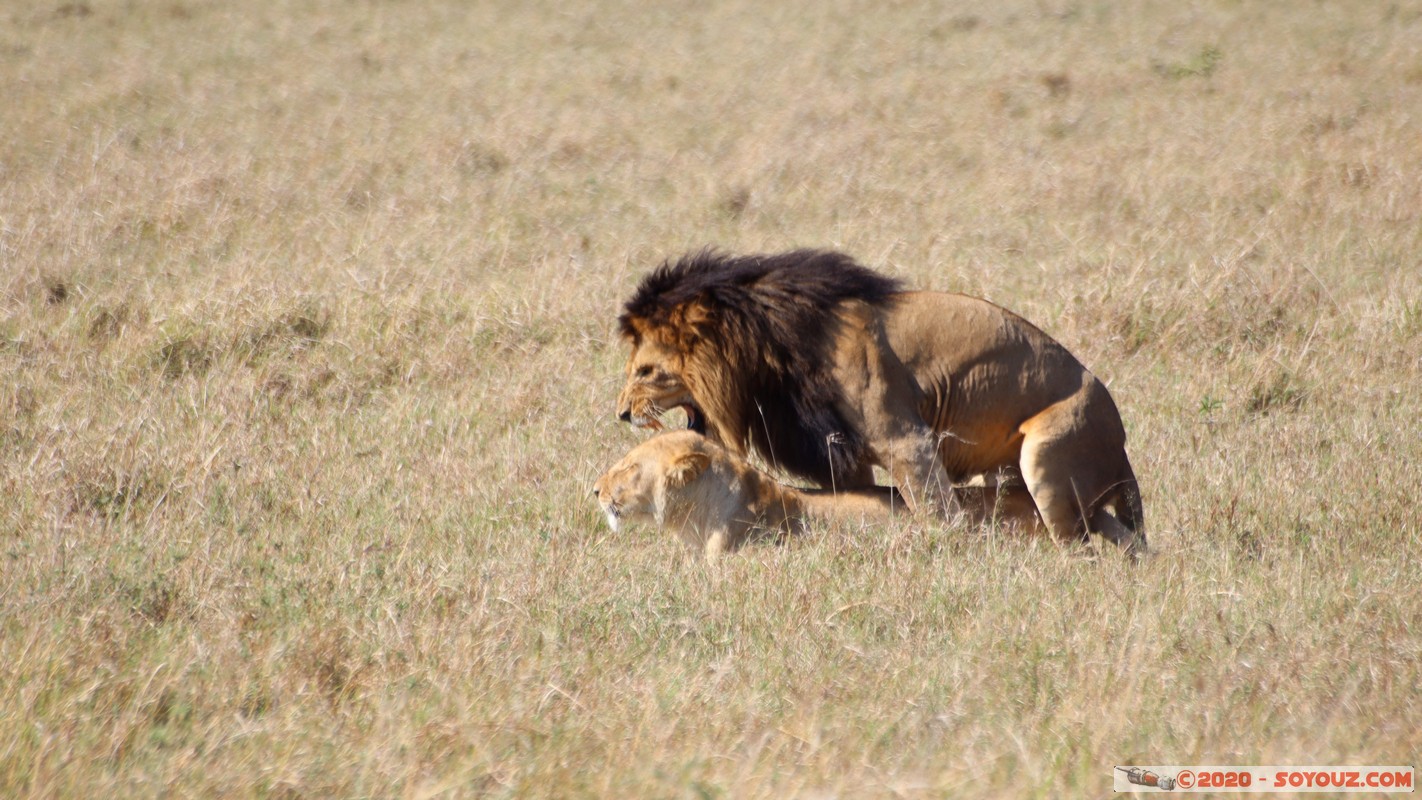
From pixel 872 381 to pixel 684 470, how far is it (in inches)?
32.8

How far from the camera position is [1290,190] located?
1203cm

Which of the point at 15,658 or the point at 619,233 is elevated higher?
the point at 15,658

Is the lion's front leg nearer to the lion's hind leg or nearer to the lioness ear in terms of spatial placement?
the lion's hind leg

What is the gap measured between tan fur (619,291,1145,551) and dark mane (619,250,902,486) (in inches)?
0.6

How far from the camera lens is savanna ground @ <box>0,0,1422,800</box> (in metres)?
3.94

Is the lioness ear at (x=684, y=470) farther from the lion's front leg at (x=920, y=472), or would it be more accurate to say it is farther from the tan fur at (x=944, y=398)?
the lion's front leg at (x=920, y=472)

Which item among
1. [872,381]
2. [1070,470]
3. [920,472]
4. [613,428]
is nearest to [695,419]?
[872,381]

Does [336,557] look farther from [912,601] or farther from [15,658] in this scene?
[912,601]

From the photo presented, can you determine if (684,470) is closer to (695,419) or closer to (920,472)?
(695,419)

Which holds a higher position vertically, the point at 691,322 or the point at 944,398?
the point at 691,322

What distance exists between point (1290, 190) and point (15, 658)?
10.7 m

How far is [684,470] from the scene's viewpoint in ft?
19.3

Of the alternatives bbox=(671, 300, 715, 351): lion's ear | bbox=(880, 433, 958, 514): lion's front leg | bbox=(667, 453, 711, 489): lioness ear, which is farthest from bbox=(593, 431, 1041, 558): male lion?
bbox=(671, 300, 715, 351): lion's ear

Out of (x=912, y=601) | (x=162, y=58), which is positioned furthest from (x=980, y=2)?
(x=912, y=601)
